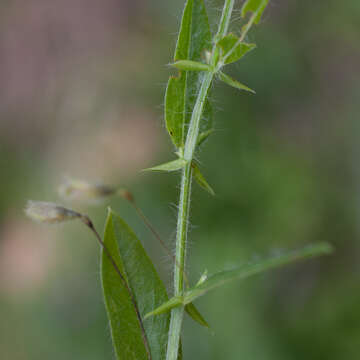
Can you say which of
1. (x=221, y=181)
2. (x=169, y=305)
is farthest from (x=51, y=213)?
(x=221, y=181)

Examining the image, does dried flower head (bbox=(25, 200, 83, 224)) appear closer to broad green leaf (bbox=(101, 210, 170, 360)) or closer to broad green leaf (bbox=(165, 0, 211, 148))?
broad green leaf (bbox=(101, 210, 170, 360))

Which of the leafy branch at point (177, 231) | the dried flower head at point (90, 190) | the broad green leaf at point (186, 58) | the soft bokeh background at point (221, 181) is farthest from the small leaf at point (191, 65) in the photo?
the soft bokeh background at point (221, 181)

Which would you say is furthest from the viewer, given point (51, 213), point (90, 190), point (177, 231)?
point (90, 190)

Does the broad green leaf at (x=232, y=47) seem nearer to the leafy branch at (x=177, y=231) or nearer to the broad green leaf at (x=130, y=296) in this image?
the leafy branch at (x=177, y=231)

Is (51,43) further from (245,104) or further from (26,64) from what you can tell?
(245,104)

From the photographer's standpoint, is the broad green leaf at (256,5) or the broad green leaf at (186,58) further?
the broad green leaf at (186,58)

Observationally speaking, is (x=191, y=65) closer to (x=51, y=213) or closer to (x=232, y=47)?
(x=232, y=47)

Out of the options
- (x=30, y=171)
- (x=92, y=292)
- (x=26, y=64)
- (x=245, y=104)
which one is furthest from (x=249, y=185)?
(x=26, y=64)
